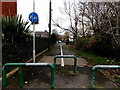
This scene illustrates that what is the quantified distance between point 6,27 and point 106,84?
5.22m

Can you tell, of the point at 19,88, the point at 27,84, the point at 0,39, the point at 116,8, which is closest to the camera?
the point at 19,88

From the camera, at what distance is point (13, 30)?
746cm

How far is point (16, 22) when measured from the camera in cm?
745

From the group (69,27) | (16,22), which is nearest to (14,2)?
(16,22)

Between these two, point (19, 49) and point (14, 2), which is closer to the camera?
point (19, 49)

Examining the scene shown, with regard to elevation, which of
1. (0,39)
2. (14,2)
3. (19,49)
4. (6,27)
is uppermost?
(14,2)

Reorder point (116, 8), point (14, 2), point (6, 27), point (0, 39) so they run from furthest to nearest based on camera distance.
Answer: point (14, 2) < point (116, 8) < point (6, 27) < point (0, 39)

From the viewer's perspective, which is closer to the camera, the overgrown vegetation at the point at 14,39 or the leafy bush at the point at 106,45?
the overgrown vegetation at the point at 14,39

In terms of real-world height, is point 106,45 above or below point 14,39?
below

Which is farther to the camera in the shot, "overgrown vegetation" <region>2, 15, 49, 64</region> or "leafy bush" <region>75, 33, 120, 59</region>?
"leafy bush" <region>75, 33, 120, 59</region>

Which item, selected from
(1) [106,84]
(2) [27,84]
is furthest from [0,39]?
(1) [106,84]

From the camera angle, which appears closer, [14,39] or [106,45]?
[14,39]

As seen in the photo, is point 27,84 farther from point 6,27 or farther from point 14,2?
point 14,2

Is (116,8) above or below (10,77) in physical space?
above
